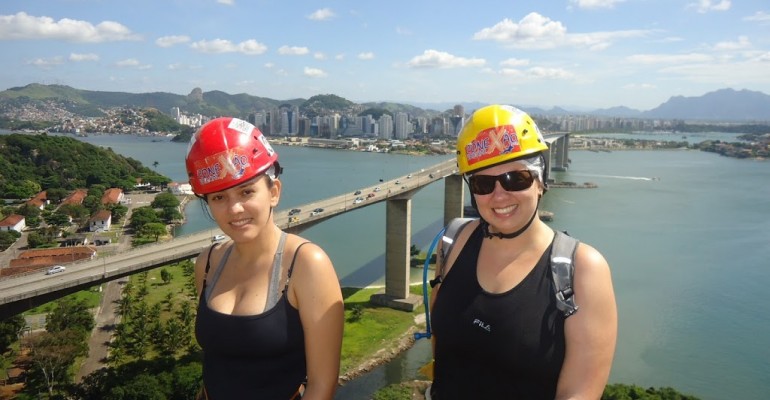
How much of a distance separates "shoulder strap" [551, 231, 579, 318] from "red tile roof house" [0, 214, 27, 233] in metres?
25.2

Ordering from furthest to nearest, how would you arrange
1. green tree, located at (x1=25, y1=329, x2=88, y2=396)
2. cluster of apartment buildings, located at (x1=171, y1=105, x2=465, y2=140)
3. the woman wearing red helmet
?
1. cluster of apartment buildings, located at (x1=171, y1=105, x2=465, y2=140)
2. green tree, located at (x1=25, y1=329, x2=88, y2=396)
3. the woman wearing red helmet

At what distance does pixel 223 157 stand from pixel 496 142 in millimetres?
674

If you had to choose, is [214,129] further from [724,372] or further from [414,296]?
A: [414,296]

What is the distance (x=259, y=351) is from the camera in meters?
1.30

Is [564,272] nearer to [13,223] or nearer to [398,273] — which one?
[398,273]

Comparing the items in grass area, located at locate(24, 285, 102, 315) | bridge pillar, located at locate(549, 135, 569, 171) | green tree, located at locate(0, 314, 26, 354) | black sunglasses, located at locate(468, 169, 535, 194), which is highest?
black sunglasses, located at locate(468, 169, 535, 194)

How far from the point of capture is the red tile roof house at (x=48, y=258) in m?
14.8

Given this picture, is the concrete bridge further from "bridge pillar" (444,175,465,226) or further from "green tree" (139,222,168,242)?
"green tree" (139,222,168,242)

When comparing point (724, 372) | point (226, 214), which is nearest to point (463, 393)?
point (226, 214)

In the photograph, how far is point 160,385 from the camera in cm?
850

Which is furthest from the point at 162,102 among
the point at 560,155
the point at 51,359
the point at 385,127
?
the point at 51,359

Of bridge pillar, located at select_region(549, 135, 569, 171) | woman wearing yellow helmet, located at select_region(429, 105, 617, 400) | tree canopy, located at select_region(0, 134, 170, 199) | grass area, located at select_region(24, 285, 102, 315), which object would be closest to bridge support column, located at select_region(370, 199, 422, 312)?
grass area, located at select_region(24, 285, 102, 315)

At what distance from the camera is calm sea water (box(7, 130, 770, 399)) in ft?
37.2

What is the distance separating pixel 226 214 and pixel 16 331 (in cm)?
1323
